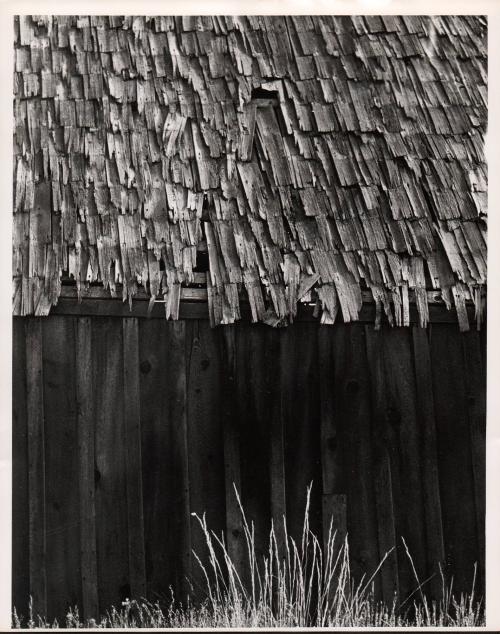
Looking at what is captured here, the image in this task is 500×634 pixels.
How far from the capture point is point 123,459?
16.6 ft

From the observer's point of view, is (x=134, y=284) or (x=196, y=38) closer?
(x=134, y=284)

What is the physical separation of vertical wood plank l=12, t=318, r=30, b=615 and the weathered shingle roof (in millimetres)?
403

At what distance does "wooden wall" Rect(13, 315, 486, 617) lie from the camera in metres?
5.02

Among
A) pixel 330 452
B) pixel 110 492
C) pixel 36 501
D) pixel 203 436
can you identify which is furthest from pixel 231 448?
pixel 36 501

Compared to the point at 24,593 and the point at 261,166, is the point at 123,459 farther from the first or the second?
the point at 261,166

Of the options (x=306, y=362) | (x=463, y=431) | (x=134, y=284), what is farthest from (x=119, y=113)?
(x=463, y=431)

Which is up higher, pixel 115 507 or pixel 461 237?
pixel 461 237

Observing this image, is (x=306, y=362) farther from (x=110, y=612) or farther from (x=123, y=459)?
(x=110, y=612)

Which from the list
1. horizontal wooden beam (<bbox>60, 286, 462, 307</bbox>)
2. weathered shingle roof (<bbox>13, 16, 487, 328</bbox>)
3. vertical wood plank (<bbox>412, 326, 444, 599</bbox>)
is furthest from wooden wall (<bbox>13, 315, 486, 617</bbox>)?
weathered shingle roof (<bbox>13, 16, 487, 328</bbox>)

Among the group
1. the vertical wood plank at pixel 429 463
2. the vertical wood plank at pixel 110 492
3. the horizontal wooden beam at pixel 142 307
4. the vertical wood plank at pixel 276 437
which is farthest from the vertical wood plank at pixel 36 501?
the vertical wood plank at pixel 429 463

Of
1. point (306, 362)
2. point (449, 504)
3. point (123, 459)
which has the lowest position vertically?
point (449, 504)

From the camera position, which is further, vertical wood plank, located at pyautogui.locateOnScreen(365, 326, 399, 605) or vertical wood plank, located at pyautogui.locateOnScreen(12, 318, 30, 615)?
vertical wood plank, located at pyautogui.locateOnScreen(365, 326, 399, 605)

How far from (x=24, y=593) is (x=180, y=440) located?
49.9 inches

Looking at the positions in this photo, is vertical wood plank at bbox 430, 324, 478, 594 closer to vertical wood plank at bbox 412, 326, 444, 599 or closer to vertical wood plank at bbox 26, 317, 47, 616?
vertical wood plank at bbox 412, 326, 444, 599
